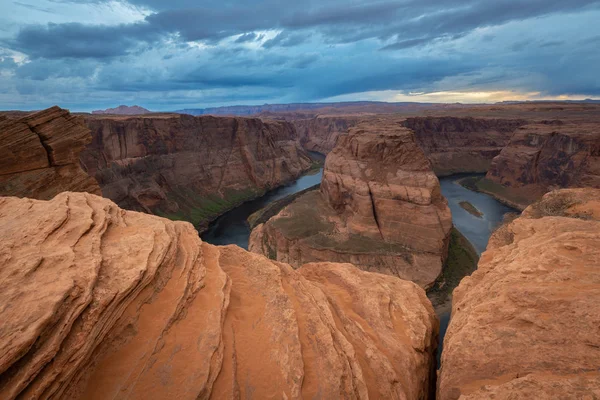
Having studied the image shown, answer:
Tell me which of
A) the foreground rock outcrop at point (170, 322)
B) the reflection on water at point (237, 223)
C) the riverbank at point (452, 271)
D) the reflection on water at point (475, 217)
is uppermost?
the foreground rock outcrop at point (170, 322)

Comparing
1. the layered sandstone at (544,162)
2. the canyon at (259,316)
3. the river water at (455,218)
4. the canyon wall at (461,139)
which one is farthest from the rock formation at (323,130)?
the canyon at (259,316)

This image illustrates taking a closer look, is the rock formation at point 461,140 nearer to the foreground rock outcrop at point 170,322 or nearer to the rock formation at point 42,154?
the rock formation at point 42,154

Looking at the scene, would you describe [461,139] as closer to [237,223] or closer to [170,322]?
[237,223]

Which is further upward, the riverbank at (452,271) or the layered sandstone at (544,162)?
the layered sandstone at (544,162)

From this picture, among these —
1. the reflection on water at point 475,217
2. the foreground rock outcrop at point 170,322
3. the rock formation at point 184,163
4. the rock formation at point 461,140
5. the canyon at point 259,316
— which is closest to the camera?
the foreground rock outcrop at point 170,322

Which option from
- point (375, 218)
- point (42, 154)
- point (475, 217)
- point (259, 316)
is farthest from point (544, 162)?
point (42, 154)

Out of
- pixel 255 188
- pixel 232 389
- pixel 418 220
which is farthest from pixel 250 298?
pixel 255 188

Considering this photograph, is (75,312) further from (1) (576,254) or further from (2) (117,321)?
(1) (576,254)

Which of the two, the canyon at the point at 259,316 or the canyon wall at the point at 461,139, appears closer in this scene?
the canyon at the point at 259,316
